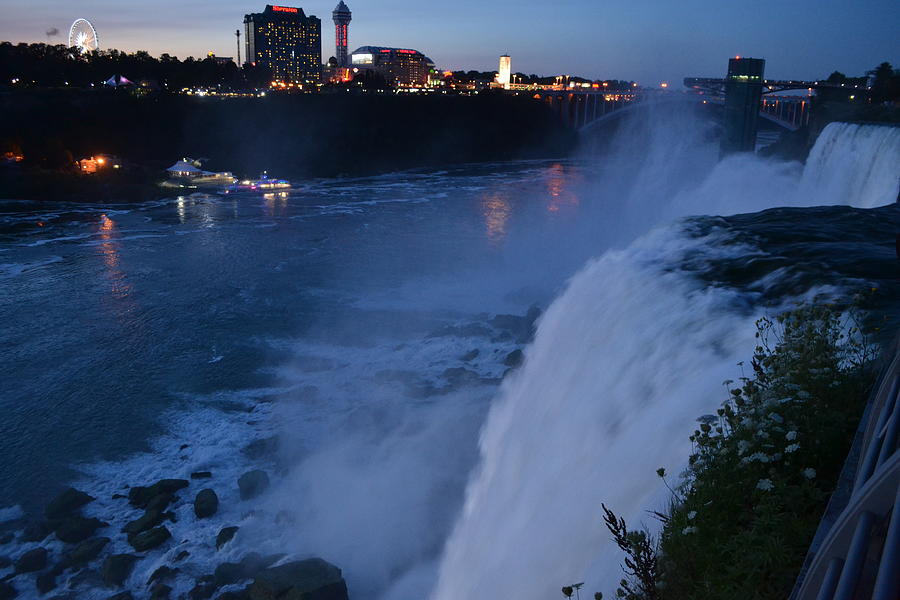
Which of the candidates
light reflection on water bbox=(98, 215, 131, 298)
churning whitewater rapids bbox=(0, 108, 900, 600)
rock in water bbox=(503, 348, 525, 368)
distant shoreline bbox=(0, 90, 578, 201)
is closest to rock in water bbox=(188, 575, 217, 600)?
churning whitewater rapids bbox=(0, 108, 900, 600)

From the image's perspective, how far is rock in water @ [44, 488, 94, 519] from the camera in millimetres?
9203

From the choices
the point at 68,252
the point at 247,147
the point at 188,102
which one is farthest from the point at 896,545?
the point at 188,102

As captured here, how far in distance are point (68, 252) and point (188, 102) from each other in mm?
39452

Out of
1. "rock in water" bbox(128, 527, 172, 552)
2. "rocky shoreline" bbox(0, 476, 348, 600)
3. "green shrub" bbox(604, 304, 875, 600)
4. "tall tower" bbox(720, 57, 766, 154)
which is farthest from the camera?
"tall tower" bbox(720, 57, 766, 154)

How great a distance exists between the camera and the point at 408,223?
96.3 ft

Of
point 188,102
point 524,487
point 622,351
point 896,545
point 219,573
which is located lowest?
point 219,573

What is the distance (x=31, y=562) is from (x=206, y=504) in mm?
2093

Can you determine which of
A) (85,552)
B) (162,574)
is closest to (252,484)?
(162,574)

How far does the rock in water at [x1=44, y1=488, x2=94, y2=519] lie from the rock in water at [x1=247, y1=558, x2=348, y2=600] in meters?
3.49

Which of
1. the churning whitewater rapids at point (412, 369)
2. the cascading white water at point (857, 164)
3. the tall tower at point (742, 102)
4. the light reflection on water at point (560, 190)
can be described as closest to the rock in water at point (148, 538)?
the churning whitewater rapids at point (412, 369)

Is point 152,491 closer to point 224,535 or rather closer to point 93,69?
point 224,535

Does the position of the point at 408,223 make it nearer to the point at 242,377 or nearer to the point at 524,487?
the point at 242,377

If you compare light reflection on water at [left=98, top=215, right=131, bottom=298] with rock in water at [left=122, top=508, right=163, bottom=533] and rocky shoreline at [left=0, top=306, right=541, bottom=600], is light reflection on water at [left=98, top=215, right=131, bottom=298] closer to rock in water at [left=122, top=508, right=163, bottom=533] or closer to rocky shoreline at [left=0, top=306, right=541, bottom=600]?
rocky shoreline at [left=0, top=306, right=541, bottom=600]

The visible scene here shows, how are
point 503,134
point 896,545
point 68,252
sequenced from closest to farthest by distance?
point 896,545 < point 68,252 < point 503,134
